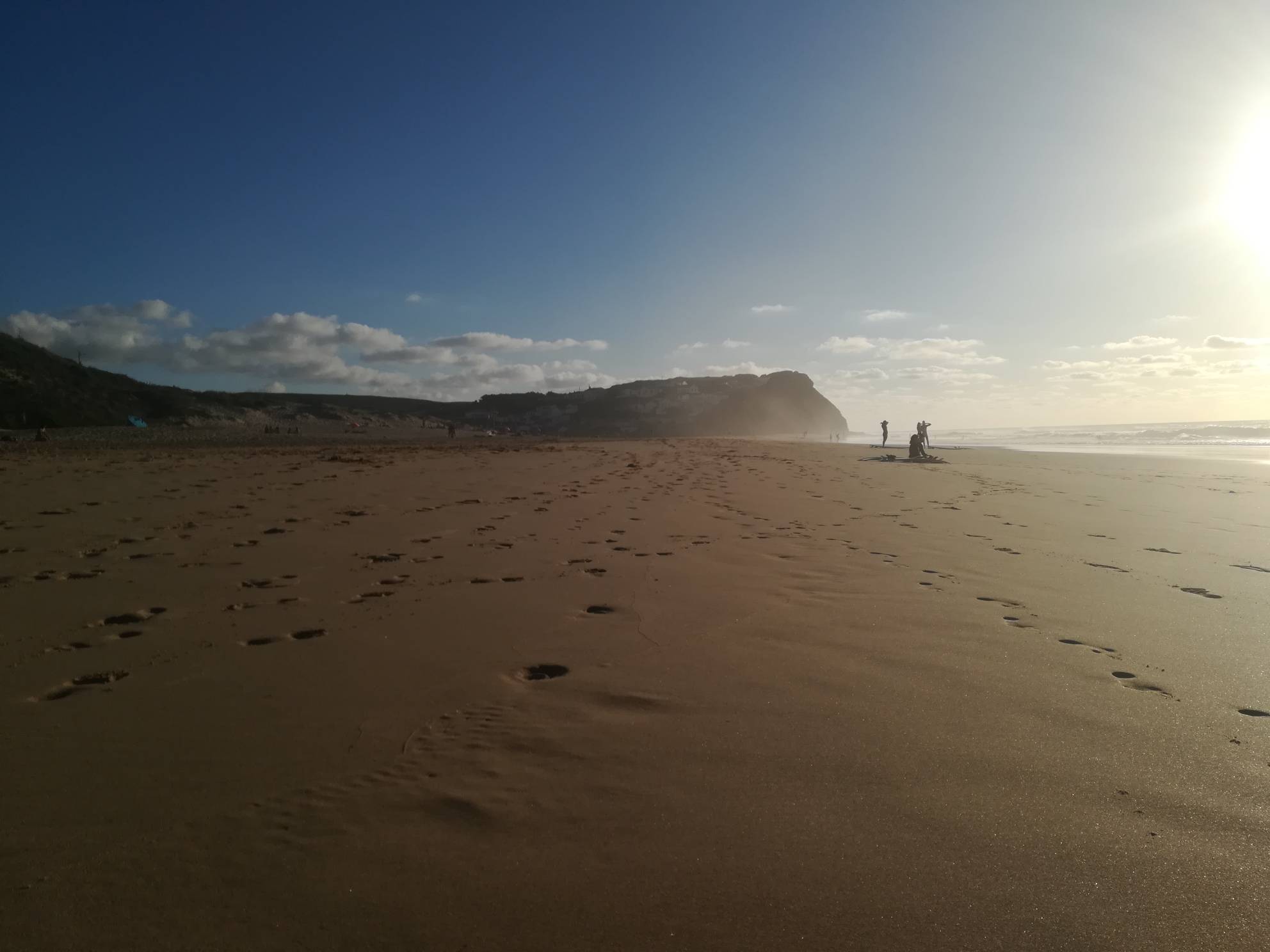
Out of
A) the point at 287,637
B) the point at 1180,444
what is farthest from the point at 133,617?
the point at 1180,444

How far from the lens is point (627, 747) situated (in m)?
2.70

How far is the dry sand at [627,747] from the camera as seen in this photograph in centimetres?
183

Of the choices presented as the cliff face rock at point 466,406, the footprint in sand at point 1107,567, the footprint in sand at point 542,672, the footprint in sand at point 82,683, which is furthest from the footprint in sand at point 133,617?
the cliff face rock at point 466,406

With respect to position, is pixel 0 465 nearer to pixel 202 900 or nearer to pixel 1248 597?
pixel 202 900

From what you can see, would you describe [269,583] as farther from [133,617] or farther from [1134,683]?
[1134,683]

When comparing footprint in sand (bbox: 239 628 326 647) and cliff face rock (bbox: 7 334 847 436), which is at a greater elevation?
cliff face rock (bbox: 7 334 847 436)

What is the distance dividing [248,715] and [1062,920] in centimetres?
317

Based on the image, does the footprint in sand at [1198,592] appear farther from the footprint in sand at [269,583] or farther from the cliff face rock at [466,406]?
the cliff face rock at [466,406]

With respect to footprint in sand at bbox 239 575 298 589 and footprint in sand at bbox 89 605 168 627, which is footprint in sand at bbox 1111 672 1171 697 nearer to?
footprint in sand at bbox 239 575 298 589

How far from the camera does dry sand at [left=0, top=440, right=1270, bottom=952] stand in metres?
1.83

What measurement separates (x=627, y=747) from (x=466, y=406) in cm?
8840

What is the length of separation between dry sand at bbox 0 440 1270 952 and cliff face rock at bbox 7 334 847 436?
39.5 metres

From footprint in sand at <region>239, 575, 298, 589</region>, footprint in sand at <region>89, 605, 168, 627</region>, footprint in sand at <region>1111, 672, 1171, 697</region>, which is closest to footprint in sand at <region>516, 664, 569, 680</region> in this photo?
footprint in sand at <region>239, 575, 298, 589</region>

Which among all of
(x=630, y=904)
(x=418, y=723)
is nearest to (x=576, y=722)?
(x=418, y=723)
